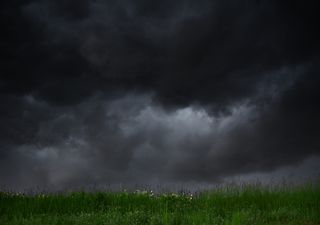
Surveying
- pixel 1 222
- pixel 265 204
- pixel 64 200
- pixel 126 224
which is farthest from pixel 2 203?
pixel 265 204

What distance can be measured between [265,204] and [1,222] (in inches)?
483

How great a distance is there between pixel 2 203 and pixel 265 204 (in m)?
13.2

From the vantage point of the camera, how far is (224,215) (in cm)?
2294

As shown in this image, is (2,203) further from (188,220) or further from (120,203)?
(188,220)

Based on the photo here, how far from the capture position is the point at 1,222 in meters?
21.4

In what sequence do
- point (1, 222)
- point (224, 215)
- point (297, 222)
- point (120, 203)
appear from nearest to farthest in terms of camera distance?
point (297, 222)
point (1, 222)
point (224, 215)
point (120, 203)

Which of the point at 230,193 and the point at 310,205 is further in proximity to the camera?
the point at 230,193

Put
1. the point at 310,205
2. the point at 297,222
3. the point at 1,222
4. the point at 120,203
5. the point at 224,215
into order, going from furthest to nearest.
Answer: the point at 120,203 < the point at 310,205 < the point at 224,215 < the point at 1,222 < the point at 297,222

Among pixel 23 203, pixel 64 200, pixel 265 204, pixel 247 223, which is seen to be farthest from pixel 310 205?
pixel 23 203

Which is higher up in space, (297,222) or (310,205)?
(310,205)

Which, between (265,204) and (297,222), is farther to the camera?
(265,204)

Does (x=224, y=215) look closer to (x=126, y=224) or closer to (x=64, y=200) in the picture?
(x=126, y=224)

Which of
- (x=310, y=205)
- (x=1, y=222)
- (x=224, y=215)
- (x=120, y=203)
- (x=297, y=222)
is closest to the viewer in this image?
(x=297, y=222)

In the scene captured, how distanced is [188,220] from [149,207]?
5.78 metres
